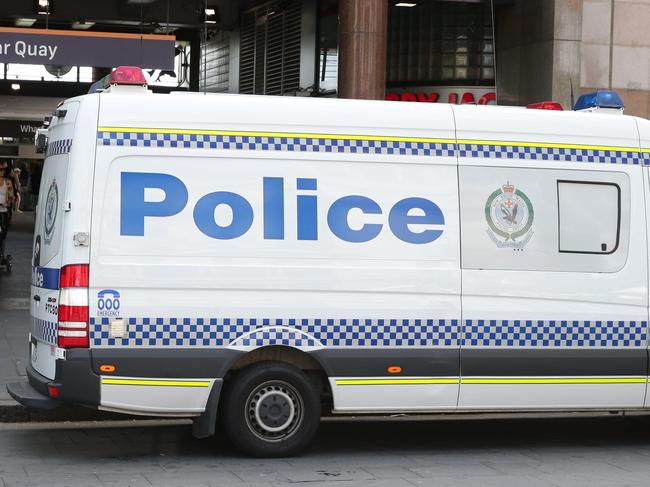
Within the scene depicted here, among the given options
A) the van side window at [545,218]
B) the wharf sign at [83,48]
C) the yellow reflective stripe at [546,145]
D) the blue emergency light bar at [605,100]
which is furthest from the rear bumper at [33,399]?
A: the wharf sign at [83,48]

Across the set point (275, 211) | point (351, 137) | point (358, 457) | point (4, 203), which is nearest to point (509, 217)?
point (351, 137)

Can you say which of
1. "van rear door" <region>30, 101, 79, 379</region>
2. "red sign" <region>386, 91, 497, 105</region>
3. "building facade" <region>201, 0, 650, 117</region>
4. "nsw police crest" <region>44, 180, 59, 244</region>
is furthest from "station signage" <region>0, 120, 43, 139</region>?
"nsw police crest" <region>44, 180, 59, 244</region>

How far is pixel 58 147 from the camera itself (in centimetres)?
810

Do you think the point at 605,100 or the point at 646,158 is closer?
the point at 646,158

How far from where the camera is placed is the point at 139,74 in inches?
317

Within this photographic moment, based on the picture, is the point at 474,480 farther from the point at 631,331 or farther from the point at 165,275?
the point at 165,275

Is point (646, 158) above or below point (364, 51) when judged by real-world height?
below

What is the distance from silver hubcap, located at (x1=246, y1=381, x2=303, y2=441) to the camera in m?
7.97

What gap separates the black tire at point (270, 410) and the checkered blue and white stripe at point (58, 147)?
1929mm

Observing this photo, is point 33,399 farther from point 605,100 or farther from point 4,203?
point 4,203

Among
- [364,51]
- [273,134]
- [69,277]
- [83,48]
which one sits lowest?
[69,277]

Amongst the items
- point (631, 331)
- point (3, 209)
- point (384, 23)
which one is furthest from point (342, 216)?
point (3, 209)

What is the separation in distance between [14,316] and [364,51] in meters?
5.47

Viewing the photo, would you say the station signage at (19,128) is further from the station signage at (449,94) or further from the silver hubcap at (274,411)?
the silver hubcap at (274,411)
